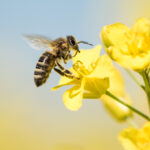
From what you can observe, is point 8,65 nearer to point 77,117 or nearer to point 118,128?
point 77,117

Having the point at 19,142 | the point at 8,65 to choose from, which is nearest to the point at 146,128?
the point at 19,142

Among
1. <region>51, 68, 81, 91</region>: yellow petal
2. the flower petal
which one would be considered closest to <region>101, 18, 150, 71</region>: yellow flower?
<region>51, 68, 81, 91</region>: yellow petal

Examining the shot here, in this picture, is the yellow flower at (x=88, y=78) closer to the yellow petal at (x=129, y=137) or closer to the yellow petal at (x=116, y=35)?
the yellow petal at (x=116, y=35)

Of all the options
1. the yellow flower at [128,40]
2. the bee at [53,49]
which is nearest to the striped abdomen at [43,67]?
the bee at [53,49]

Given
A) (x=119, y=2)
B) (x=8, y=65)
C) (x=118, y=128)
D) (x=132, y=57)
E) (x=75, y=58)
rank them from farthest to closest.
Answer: (x=119, y=2), (x=8, y=65), (x=118, y=128), (x=75, y=58), (x=132, y=57)

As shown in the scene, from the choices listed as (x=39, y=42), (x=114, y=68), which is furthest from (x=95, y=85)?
(x=39, y=42)

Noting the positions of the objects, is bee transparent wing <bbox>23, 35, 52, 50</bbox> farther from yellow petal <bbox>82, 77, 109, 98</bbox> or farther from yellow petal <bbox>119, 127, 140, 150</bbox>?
yellow petal <bbox>119, 127, 140, 150</bbox>
